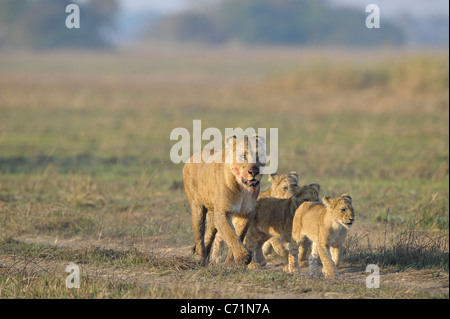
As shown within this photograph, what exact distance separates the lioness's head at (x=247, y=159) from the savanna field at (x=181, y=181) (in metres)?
0.80

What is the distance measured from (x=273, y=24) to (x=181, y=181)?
8123 centimetres

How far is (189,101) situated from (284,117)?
18.1 ft

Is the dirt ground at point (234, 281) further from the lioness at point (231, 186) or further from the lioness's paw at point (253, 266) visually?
the lioness at point (231, 186)

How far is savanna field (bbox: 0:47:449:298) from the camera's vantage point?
21.1ft

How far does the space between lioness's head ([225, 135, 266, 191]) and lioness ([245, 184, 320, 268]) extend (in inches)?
31.4

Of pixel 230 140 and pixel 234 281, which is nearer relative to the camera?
pixel 234 281

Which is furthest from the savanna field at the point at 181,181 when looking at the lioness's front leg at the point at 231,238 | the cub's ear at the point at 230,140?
the cub's ear at the point at 230,140

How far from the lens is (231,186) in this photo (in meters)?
6.55

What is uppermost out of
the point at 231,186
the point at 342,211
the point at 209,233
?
the point at 231,186

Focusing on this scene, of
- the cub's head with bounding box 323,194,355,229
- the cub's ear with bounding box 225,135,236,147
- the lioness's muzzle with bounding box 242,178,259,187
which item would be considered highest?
the cub's ear with bounding box 225,135,236,147

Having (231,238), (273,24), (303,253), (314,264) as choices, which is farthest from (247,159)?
(273,24)

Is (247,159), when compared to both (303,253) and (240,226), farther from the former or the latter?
(303,253)

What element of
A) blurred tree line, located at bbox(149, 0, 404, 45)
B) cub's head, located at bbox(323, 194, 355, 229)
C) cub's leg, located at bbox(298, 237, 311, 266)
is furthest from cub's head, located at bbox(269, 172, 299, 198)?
blurred tree line, located at bbox(149, 0, 404, 45)

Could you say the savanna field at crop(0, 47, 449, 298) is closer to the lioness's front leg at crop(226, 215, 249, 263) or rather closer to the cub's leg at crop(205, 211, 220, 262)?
the lioness's front leg at crop(226, 215, 249, 263)
